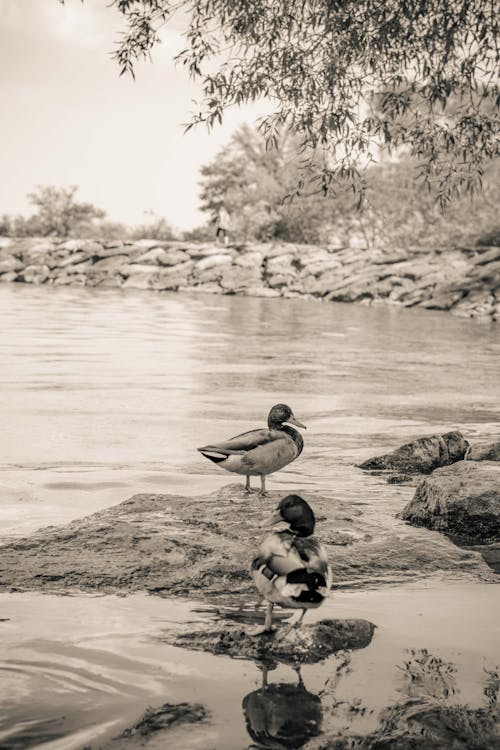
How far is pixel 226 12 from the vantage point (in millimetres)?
13648

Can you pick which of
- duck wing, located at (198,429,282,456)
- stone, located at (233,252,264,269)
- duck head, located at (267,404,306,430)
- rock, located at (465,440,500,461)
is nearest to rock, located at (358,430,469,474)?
rock, located at (465,440,500,461)

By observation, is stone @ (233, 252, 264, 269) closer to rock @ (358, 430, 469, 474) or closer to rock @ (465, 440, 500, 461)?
rock @ (358, 430, 469, 474)

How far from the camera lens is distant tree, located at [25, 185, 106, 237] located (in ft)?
225

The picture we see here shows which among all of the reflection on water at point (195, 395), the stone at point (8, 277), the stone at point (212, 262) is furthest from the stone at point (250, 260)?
the reflection on water at point (195, 395)

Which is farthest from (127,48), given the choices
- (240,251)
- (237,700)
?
(240,251)

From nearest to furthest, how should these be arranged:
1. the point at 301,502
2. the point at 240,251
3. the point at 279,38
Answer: the point at 301,502 < the point at 279,38 < the point at 240,251

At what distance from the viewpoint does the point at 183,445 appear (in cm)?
1158

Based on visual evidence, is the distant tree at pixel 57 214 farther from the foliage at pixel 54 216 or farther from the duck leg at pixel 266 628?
the duck leg at pixel 266 628

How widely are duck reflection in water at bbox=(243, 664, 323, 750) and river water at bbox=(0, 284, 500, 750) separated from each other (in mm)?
58

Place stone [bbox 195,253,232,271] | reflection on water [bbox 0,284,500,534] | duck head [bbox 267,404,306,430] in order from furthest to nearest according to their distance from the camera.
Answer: stone [bbox 195,253,232,271]
reflection on water [bbox 0,284,500,534]
duck head [bbox 267,404,306,430]

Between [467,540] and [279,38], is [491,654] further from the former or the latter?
[279,38]

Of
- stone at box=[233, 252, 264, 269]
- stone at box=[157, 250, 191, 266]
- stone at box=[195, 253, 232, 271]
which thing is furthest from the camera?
stone at box=[157, 250, 191, 266]

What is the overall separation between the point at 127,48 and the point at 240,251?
41.3m

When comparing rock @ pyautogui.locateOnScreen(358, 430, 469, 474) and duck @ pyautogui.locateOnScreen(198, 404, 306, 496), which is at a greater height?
duck @ pyautogui.locateOnScreen(198, 404, 306, 496)
